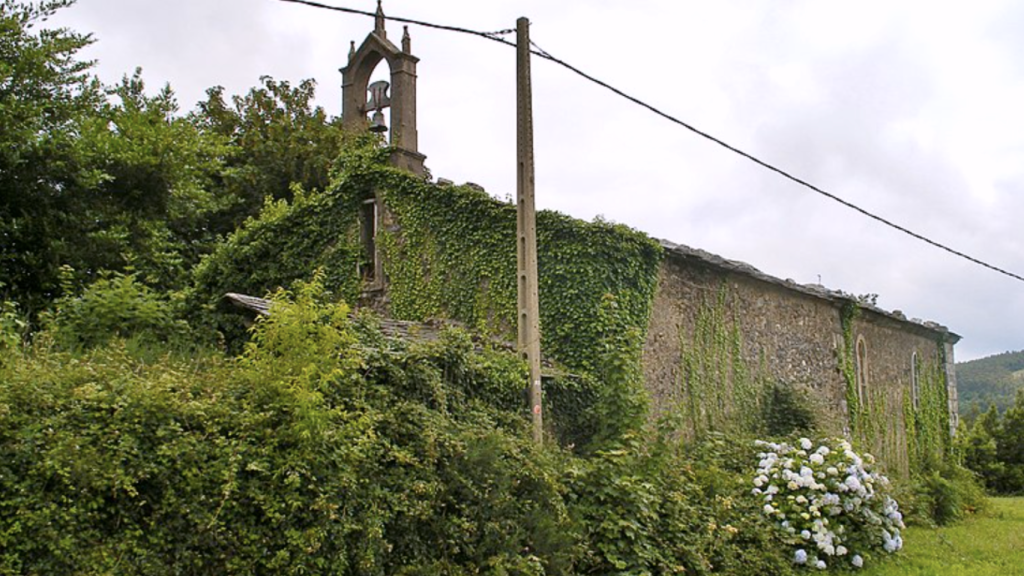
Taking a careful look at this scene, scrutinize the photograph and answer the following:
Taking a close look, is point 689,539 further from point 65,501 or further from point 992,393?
point 992,393

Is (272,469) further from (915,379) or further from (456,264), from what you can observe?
(915,379)

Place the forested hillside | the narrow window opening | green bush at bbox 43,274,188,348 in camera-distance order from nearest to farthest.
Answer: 1. the forested hillside
2. green bush at bbox 43,274,188,348
3. the narrow window opening

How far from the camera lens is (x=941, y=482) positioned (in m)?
A: 16.8

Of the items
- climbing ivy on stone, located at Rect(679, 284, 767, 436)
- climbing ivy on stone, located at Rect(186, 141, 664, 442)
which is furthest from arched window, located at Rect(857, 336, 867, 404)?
climbing ivy on stone, located at Rect(186, 141, 664, 442)

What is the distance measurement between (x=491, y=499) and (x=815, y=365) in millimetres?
12292

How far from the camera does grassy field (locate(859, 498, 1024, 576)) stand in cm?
1118

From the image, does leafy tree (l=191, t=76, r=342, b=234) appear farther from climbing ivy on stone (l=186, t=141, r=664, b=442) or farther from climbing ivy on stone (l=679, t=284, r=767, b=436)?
climbing ivy on stone (l=679, t=284, r=767, b=436)

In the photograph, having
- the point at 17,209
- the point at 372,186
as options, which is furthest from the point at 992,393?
the point at 17,209

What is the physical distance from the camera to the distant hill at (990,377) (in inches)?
2445

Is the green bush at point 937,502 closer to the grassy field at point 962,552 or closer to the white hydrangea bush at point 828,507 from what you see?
the grassy field at point 962,552

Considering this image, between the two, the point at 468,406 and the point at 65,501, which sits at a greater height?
the point at 468,406

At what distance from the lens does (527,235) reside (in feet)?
34.6

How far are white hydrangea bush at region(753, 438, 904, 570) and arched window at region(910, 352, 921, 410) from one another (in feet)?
38.6

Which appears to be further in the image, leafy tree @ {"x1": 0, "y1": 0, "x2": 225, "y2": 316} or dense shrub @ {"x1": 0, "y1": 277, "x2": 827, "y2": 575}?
leafy tree @ {"x1": 0, "y1": 0, "x2": 225, "y2": 316}
